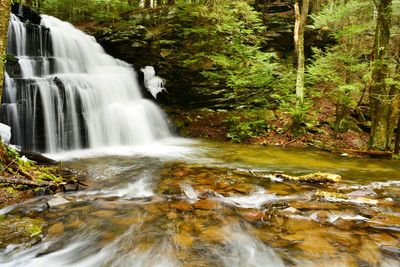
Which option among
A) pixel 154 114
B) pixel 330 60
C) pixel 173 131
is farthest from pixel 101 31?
pixel 330 60

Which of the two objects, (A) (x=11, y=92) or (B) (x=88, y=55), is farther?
(B) (x=88, y=55)

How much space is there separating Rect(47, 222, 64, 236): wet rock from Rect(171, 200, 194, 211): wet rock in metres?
1.64

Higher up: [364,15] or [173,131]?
[364,15]

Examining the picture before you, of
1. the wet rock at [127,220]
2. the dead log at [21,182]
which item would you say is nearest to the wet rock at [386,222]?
the wet rock at [127,220]

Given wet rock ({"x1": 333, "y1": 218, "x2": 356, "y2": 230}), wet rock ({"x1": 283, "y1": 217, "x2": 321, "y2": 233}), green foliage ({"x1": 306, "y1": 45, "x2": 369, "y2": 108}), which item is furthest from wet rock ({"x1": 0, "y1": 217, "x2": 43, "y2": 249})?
green foliage ({"x1": 306, "y1": 45, "x2": 369, "y2": 108})

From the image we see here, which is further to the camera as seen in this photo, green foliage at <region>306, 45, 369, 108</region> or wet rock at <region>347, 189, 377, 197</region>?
green foliage at <region>306, 45, 369, 108</region>

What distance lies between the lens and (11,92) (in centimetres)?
887

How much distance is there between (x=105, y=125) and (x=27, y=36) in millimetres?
4707

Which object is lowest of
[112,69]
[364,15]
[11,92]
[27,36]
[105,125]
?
[105,125]

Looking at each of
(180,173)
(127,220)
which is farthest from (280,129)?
(127,220)

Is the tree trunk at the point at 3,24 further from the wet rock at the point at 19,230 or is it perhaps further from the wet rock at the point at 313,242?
the wet rock at the point at 313,242

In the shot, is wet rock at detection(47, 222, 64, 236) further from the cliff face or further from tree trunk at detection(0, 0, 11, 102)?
the cliff face

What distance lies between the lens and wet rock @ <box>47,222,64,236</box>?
12.9 feet

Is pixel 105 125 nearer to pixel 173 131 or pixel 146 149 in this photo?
pixel 146 149
